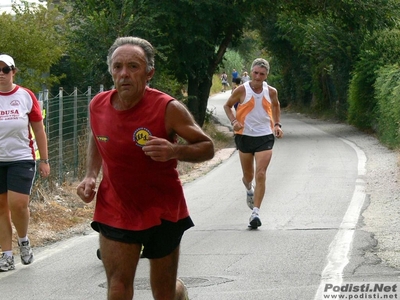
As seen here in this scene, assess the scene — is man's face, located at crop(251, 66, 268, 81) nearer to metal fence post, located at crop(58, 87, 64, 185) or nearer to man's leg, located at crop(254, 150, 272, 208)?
man's leg, located at crop(254, 150, 272, 208)

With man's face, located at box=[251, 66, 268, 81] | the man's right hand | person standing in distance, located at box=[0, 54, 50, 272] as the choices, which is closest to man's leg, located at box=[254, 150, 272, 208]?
man's face, located at box=[251, 66, 268, 81]

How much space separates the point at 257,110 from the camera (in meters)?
10.8

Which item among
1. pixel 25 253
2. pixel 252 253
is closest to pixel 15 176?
pixel 25 253

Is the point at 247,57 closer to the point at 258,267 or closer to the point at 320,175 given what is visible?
the point at 320,175

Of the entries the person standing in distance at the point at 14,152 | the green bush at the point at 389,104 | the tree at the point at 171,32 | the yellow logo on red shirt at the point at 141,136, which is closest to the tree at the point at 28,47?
the tree at the point at 171,32

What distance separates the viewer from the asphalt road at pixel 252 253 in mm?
7223

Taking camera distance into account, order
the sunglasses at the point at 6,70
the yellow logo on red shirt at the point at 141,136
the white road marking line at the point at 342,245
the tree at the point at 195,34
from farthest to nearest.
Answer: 1. the tree at the point at 195,34
2. the sunglasses at the point at 6,70
3. the white road marking line at the point at 342,245
4. the yellow logo on red shirt at the point at 141,136

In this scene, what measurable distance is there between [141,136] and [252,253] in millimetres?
4087

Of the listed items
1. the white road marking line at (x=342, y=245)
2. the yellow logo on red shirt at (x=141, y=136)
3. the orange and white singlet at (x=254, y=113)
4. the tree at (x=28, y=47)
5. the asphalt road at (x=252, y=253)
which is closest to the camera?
the yellow logo on red shirt at (x=141, y=136)

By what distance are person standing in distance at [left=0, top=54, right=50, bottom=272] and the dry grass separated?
117 cm

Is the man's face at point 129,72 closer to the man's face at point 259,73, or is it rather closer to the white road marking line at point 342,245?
the white road marking line at point 342,245

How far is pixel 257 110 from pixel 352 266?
333 cm

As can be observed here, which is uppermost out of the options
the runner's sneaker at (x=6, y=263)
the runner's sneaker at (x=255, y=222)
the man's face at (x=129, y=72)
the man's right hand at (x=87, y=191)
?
the man's face at (x=129, y=72)

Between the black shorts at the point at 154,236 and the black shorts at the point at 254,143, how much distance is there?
5638 millimetres
